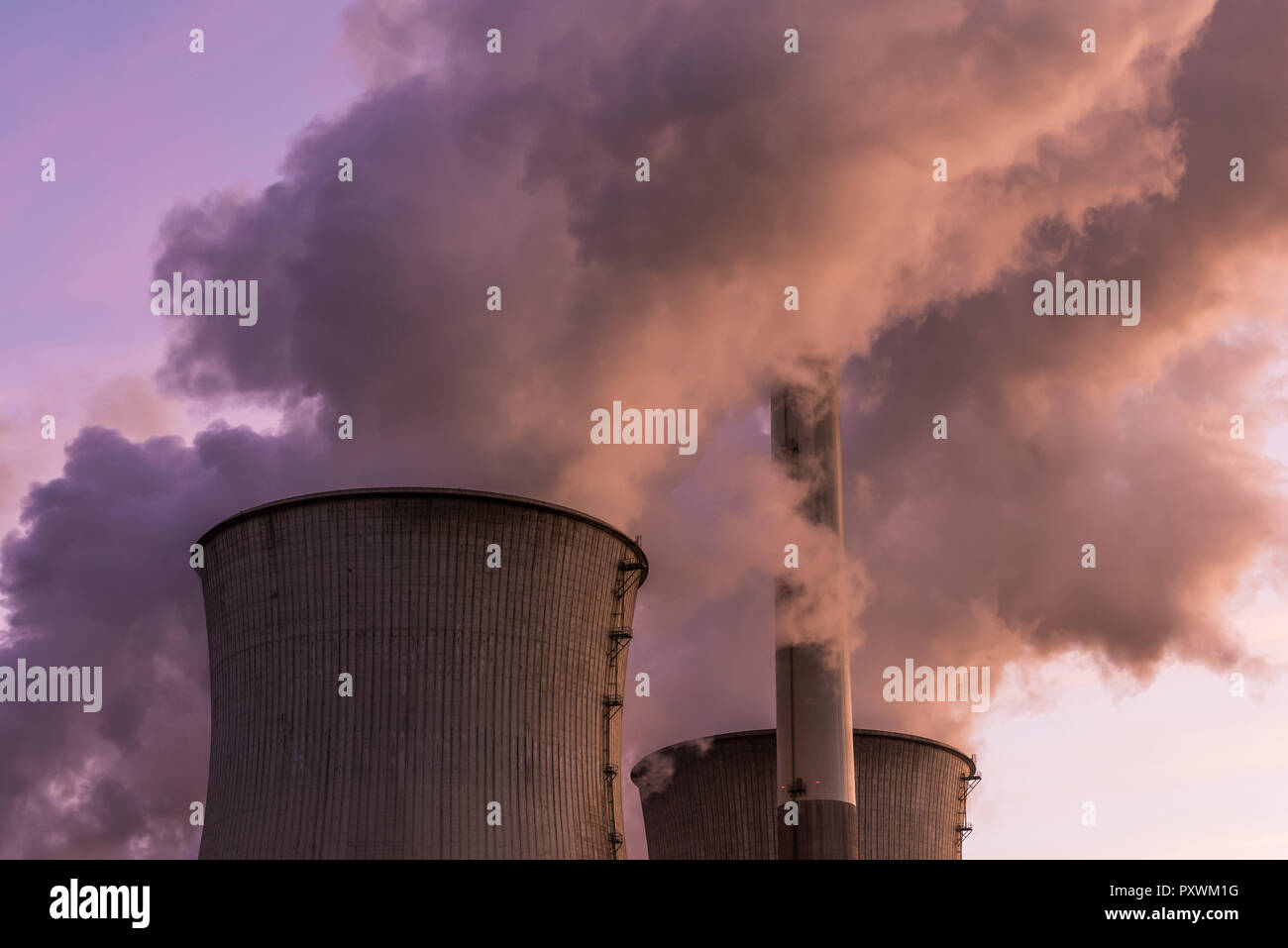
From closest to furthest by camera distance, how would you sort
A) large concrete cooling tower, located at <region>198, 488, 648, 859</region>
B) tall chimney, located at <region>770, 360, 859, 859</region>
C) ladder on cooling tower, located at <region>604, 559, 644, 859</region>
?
large concrete cooling tower, located at <region>198, 488, 648, 859</region>, ladder on cooling tower, located at <region>604, 559, 644, 859</region>, tall chimney, located at <region>770, 360, 859, 859</region>

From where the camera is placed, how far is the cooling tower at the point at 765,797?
107ft

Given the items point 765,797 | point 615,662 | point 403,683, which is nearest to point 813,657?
point 615,662

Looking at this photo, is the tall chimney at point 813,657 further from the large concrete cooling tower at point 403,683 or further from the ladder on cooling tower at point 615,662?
the large concrete cooling tower at point 403,683

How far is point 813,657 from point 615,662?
3391 mm

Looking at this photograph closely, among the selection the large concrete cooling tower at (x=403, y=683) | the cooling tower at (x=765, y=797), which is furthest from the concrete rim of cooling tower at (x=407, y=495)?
the cooling tower at (x=765, y=797)

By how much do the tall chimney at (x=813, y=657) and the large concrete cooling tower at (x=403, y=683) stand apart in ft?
12.0

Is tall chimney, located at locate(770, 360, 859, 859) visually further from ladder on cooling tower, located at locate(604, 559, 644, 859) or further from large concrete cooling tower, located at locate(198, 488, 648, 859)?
large concrete cooling tower, located at locate(198, 488, 648, 859)

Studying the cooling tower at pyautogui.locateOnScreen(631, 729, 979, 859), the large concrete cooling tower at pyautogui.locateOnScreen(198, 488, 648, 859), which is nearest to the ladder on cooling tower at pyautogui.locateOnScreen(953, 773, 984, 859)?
the cooling tower at pyautogui.locateOnScreen(631, 729, 979, 859)

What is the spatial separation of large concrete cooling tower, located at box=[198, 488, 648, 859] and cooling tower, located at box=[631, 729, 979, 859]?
9861 mm

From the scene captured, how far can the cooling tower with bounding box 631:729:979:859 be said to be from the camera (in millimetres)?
32625

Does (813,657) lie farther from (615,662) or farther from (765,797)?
(765,797)
